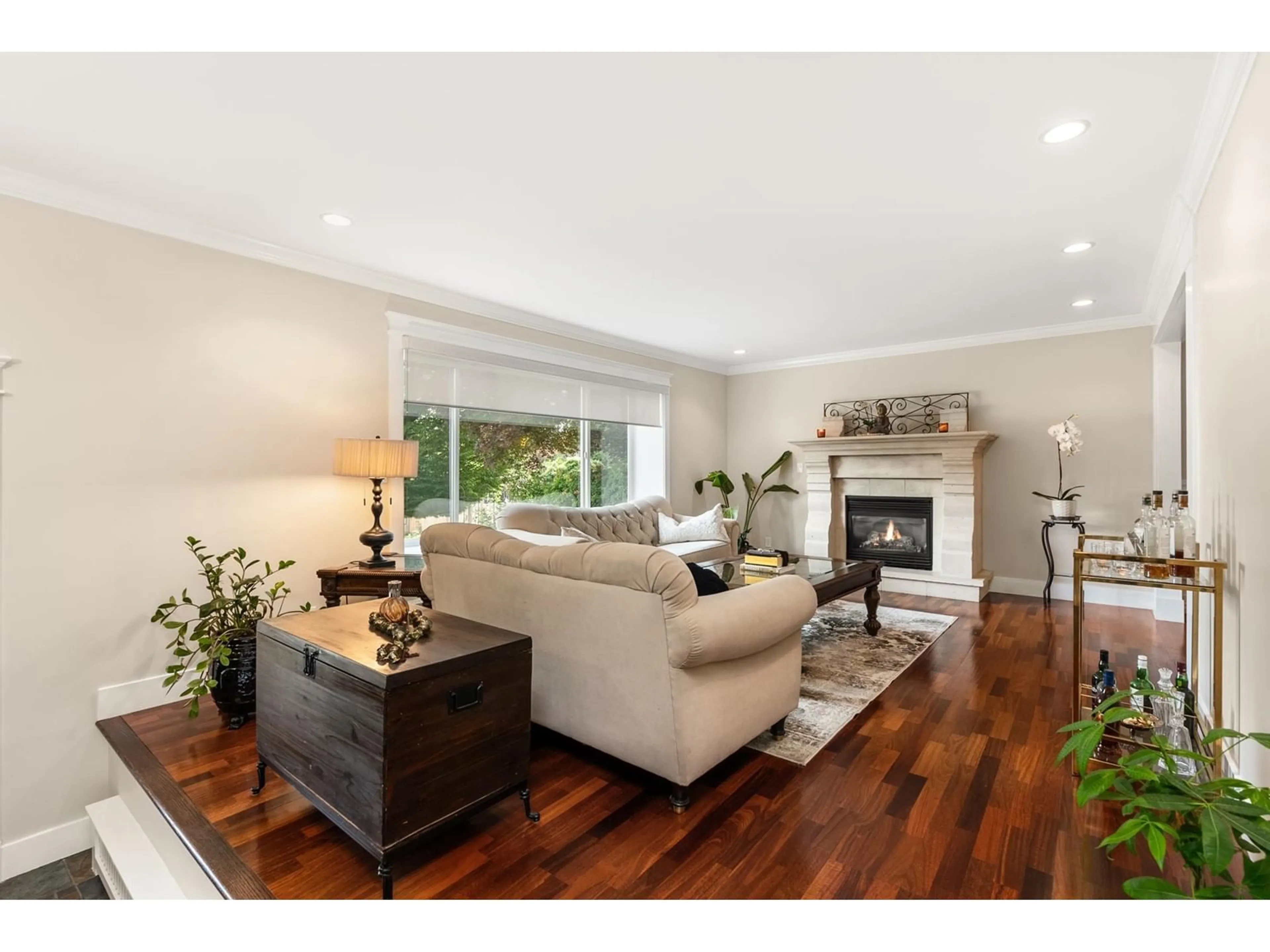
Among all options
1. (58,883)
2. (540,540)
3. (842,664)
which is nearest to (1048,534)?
(842,664)

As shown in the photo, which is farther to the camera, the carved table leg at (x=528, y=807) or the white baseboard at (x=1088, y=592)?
the white baseboard at (x=1088, y=592)

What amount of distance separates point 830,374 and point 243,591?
558 centimetres

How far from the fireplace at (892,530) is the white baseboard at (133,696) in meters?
5.52

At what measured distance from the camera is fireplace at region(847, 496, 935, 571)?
18.6 feet

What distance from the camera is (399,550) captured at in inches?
149

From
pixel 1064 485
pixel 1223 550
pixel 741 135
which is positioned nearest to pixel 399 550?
pixel 741 135

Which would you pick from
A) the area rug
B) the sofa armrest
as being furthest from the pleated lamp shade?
the area rug

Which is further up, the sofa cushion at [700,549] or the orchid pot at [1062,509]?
the orchid pot at [1062,509]

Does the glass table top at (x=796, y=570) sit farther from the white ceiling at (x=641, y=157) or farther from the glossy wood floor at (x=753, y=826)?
the white ceiling at (x=641, y=157)

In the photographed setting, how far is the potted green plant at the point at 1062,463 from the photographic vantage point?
472 centimetres

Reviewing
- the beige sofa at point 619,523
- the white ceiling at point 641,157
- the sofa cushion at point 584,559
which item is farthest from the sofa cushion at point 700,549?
the sofa cushion at point 584,559

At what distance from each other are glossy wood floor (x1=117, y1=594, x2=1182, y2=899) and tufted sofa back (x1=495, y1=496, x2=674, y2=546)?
1.89m

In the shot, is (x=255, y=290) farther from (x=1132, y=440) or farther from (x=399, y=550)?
(x=1132, y=440)

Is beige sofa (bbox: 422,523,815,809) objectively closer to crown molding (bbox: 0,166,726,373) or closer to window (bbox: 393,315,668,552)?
window (bbox: 393,315,668,552)
